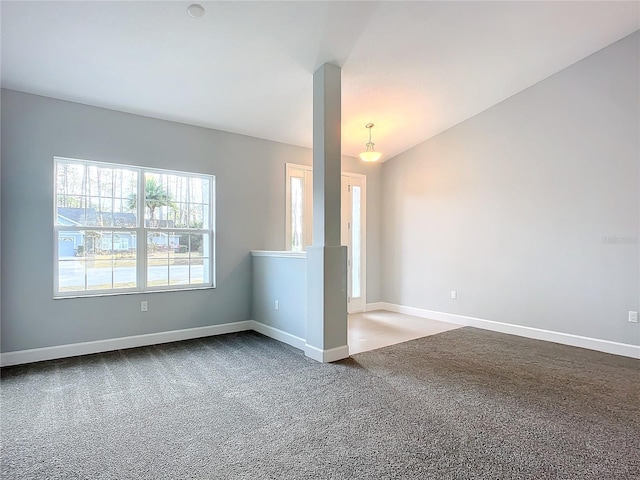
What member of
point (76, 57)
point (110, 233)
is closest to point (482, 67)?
point (76, 57)

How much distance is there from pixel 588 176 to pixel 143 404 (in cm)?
493

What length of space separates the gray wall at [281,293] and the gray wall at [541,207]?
255 centimetres

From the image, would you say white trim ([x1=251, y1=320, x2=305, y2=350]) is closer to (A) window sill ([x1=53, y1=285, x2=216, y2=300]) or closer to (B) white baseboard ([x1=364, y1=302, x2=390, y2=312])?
(A) window sill ([x1=53, y1=285, x2=216, y2=300])

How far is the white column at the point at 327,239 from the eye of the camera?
11.6ft

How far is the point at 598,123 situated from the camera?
3.96 m

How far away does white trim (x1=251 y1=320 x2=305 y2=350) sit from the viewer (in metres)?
4.02

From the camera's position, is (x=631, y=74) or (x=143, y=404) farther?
Result: (x=631, y=74)

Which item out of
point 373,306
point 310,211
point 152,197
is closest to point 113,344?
point 152,197

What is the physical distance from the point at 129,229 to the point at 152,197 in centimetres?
46

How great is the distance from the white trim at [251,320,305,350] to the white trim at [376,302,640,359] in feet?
8.41

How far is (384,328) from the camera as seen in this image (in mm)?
4984

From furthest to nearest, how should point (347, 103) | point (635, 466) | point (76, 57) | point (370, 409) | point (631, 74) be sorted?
1. point (347, 103)
2. point (631, 74)
3. point (76, 57)
4. point (370, 409)
5. point (635, 466)

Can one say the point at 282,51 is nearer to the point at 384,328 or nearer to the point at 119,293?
the point at 119,293

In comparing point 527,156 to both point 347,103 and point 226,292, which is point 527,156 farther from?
point 226,292
